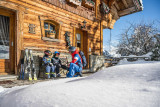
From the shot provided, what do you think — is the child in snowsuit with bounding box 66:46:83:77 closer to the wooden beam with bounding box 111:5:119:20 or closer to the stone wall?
the stone wall

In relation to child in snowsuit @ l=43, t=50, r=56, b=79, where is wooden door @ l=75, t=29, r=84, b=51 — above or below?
above

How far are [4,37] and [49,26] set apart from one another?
1.90 metres

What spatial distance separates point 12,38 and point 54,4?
2.44 metres

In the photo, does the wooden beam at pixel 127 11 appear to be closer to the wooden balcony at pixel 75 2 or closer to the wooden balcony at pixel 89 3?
the wooden balcony at pixel 89 3

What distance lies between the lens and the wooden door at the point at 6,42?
4.03m

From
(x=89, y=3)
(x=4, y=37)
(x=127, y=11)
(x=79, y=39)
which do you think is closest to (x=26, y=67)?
(x=4, y=37)

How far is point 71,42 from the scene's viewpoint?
19.6 ft

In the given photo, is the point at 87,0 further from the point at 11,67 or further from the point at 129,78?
the point at 129,78

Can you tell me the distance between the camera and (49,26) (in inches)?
208

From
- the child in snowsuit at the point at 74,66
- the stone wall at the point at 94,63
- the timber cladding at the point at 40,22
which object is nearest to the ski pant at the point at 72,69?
the child in snowsuit at the point at 74,66

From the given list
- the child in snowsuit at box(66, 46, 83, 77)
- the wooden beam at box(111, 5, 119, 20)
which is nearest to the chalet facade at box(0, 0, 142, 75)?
the wooden beam at box(111, 5, 119, 20)

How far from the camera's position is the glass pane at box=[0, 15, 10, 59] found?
4.05 metres

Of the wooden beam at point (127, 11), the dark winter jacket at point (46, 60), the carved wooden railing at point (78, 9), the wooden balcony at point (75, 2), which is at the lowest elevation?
the dark winter jacket at point (46, 60)

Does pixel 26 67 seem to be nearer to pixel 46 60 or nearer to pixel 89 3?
pixel 46 60
